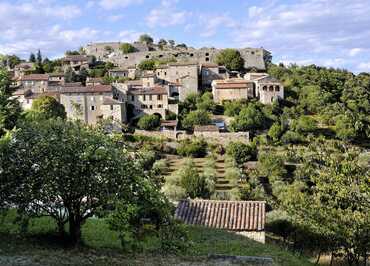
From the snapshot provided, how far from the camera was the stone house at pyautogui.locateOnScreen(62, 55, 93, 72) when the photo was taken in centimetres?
9512

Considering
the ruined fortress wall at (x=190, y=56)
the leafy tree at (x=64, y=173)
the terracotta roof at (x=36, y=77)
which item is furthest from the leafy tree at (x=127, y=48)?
the leafy tree at (x=64, y=173)

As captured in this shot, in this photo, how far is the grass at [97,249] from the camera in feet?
43.3

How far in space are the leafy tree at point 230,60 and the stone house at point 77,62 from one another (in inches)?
948

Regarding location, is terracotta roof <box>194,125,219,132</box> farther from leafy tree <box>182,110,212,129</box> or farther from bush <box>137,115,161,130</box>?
bush <box>137,115,161,130</box>

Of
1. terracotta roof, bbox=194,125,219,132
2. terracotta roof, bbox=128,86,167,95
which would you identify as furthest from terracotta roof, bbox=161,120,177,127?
terracotta roof, bbox=128,86,167,95

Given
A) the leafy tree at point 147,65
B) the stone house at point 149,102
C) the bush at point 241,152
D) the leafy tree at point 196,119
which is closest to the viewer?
the bush at point 241,152

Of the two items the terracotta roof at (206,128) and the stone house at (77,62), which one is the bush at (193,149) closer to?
the terracotta roof at (206,128)

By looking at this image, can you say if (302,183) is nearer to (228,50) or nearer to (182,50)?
(228,50)

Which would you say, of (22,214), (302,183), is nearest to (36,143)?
(22,214)

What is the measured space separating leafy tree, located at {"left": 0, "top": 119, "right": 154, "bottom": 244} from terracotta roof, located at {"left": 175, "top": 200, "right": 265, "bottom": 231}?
850 cm

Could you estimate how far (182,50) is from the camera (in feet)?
341

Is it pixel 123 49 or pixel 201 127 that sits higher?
pixel 123 49

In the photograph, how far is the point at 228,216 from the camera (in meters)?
21.6

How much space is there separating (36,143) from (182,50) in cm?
9237
